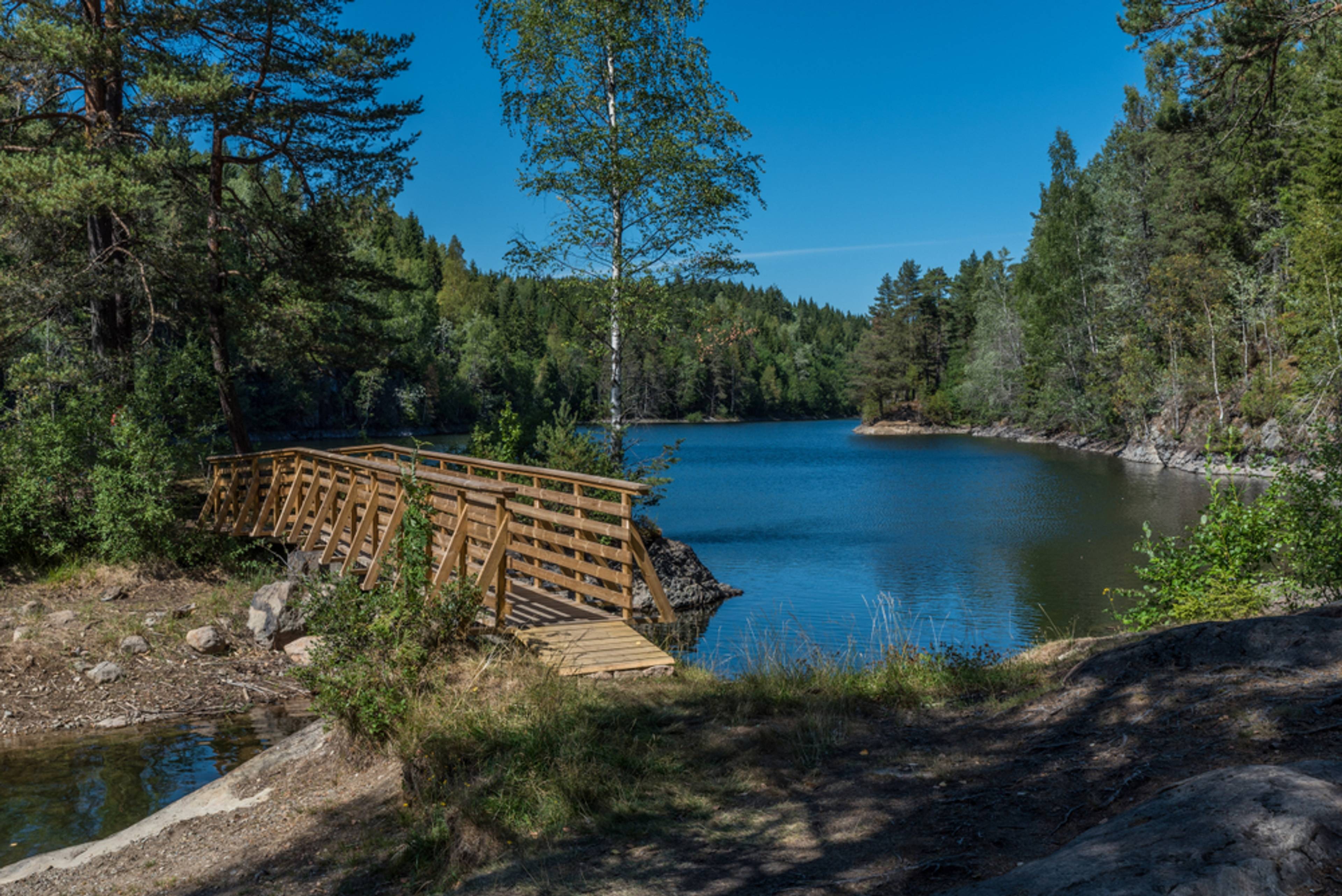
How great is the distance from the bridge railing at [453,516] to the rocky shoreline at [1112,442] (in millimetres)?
5471

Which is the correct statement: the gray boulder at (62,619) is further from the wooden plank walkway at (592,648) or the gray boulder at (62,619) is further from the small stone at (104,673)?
the wooden plank walkway at (592,648)

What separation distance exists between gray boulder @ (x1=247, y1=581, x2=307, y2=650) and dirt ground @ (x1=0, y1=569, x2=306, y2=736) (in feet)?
0.45

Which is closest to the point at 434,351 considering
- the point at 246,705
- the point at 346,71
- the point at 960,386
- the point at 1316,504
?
the point at 960,386

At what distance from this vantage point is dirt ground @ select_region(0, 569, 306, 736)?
31.3 feet

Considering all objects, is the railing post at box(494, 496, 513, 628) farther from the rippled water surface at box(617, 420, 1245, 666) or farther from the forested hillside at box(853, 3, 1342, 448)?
the forested hillside at box(853, 3, 1342, 448)

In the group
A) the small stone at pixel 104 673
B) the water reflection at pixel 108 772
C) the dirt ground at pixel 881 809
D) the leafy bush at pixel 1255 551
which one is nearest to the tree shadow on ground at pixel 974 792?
the dirt ground at pixel 881 809

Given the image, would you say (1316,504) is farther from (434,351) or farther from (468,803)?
(434,351)

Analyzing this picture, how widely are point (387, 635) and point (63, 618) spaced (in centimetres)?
748

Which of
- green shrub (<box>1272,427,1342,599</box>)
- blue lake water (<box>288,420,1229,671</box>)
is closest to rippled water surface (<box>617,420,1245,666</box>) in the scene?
blue lake water (<box>288,420,1229,671</box>)

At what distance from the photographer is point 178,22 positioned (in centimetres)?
1380

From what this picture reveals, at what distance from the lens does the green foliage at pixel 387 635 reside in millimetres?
6023

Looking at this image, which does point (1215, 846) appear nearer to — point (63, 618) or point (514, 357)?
point (63, 618)

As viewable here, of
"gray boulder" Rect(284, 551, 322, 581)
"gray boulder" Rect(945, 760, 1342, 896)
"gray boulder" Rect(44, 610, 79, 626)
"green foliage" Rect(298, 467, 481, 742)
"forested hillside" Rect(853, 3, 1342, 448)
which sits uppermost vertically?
"forested hillside" Rect(853, 3, 1342, 448)

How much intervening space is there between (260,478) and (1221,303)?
39286 millimetres
